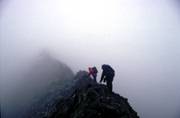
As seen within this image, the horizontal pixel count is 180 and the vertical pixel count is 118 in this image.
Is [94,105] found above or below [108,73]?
below

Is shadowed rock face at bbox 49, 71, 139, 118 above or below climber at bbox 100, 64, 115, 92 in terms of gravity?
below

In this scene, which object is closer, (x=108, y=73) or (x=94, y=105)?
(x=94, y=105)

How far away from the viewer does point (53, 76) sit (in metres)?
117

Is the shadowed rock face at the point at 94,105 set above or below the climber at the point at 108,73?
below

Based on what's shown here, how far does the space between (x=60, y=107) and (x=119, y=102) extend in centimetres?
891

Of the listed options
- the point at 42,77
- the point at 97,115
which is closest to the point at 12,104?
the point at 42,77

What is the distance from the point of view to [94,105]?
2944 cm

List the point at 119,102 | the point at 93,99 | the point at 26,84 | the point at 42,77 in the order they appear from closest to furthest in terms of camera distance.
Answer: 1. the point at 93,99
2. the point at 119,102
3. the point at 42,77
4. the point at 26,84

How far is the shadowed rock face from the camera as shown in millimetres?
28891

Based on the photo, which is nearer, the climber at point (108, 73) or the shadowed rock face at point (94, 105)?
the shadowed rock face at point (94, 105)

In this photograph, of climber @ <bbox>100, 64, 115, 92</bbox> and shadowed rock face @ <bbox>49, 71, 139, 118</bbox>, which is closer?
shadowed rock face @ <bbox>49, 71, 139, 118</bbox>

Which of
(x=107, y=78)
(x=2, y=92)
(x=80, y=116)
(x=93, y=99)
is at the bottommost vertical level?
(x=80, y=116)

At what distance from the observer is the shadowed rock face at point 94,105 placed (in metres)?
28.9

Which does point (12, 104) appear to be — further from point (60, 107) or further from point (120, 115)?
point (120, 115)
